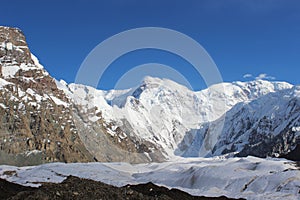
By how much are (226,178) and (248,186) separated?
7.12 meters

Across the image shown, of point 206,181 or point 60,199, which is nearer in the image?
point 60,199

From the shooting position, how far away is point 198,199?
30.7 meters

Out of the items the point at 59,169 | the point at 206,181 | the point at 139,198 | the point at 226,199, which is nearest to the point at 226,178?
the point at 206,181

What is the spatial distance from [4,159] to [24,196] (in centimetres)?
18023

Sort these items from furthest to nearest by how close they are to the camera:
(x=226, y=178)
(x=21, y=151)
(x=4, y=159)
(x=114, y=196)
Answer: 1. (x=21, y=151)
2. (x=4, y=159)
3. (x=226, y=178)
4. (x=114, y=196)

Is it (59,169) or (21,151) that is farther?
(21,151)

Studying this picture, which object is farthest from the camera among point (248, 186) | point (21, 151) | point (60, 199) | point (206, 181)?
point (21, 151)

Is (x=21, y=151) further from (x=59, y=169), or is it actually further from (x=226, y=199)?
(x=226, y=199)

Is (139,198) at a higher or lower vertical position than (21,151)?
lower

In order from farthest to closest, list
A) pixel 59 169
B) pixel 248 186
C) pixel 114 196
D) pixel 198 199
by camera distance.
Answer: pixel 59 169, pixel 248 186, pixel 198 199, pixel 114 196

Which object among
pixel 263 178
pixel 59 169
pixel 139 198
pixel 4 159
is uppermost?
pixel 4 159

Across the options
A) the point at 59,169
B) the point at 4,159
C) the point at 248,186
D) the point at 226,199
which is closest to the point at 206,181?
the point at 248,186

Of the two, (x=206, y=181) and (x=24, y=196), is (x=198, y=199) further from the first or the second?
(x=206, y=181)

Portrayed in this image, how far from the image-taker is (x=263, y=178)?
46.3 metres
